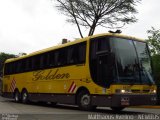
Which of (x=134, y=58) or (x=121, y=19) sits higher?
(x=121, y=19)

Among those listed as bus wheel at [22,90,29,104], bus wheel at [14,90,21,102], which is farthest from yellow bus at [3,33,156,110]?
bus wheel at [14,90,21,102]

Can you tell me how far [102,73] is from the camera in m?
17.4

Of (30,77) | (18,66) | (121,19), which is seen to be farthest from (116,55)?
(121,19)

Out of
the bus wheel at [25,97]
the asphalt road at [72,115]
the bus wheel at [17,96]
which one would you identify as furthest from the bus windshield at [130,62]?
the bus wheel at [17,96]

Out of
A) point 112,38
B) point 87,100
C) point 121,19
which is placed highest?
point 121,19

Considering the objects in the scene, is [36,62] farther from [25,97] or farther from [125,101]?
[125,101]

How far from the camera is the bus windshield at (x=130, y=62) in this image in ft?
55.7

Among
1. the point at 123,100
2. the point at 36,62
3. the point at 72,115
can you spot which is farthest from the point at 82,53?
the point at 36,62

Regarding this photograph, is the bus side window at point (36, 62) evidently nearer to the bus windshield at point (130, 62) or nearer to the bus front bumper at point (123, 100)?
the bus front bumper at point (123, 100)

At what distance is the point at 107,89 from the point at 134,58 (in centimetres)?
178

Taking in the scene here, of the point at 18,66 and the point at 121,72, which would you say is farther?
the point at 18,66

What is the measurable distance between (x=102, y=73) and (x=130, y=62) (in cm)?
124

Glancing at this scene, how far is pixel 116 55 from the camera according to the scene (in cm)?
1703

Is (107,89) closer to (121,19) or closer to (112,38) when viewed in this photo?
(112,38)
